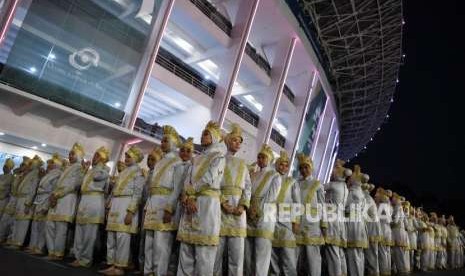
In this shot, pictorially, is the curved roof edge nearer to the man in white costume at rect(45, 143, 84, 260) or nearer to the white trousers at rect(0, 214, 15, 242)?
the man in white costume at rect(45, 143, 84, 260)

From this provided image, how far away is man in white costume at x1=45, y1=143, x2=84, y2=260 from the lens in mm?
5781

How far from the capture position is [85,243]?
5.50 metres

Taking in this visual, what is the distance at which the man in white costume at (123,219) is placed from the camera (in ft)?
15.9

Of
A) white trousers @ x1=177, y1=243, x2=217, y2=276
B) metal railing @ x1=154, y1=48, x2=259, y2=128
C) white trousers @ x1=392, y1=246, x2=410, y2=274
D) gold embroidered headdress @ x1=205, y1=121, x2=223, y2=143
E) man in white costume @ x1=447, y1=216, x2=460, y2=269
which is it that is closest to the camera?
white trousers @ x1=177, y1=243, x2=217, y2=276

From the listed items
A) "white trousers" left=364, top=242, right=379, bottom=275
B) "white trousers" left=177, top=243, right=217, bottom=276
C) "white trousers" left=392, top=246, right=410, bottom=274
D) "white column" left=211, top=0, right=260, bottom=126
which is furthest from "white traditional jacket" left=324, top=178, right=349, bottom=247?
"white column" left=211, top=0, right=260, bottom=126

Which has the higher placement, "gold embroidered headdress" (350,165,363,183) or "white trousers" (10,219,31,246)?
"gold embroidered headdress" (350,165,363,183)

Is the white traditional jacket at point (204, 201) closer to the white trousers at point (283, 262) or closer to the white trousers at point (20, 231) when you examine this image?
the white trousers at point (283, 262)

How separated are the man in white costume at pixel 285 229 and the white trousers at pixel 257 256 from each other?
1.20 ft

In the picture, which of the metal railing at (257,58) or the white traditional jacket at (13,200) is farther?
the metal railing at (257,58)

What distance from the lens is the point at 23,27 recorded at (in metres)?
11.1

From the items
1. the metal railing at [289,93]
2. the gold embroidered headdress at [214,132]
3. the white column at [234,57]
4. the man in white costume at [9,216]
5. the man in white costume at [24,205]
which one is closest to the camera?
the gold embroidered headdress at [214,132]

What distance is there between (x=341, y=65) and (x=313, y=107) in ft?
13.4

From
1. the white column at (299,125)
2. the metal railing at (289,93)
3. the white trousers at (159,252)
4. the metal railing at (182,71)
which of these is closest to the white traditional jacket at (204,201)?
the white trousers at (159,252)

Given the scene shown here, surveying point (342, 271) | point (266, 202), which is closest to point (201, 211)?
point (266, 202)
